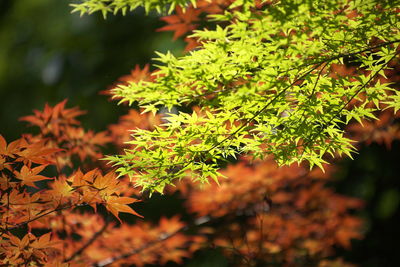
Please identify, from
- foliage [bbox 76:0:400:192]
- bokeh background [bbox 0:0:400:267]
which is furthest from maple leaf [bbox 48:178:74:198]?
bokeh background [bbox 0:0:400:267]

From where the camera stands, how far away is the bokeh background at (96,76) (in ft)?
14.6

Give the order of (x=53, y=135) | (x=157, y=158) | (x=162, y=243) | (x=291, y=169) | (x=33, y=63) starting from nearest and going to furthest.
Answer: (x=157, y=158) → (x=53, y=135) → (x=162, y=243) → (x=291, y=169) → (x=33, y=63)

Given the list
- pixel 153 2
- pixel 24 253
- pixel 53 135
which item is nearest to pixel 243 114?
pixel 153 2

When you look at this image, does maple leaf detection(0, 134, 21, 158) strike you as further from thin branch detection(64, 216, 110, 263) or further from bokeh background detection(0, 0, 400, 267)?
bokeh background detection(0, 0, 400, 267)

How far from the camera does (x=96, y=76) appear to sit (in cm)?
521

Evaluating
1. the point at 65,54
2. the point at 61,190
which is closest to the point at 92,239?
the point at 61,190

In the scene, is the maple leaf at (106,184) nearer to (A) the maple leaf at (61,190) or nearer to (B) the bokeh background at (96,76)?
(A) the maple leaf at (61,190)

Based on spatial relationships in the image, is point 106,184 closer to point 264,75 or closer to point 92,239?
point 264,75

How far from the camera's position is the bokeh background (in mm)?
4465

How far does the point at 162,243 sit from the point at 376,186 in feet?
9.28

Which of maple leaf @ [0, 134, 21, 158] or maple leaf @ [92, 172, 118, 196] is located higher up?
maple leaf @ [0, 134, 21, 158]

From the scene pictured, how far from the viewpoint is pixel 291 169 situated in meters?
3.28

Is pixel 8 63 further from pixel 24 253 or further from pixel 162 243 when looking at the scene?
pixel 24 253

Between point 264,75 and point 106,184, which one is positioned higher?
point 264,75
